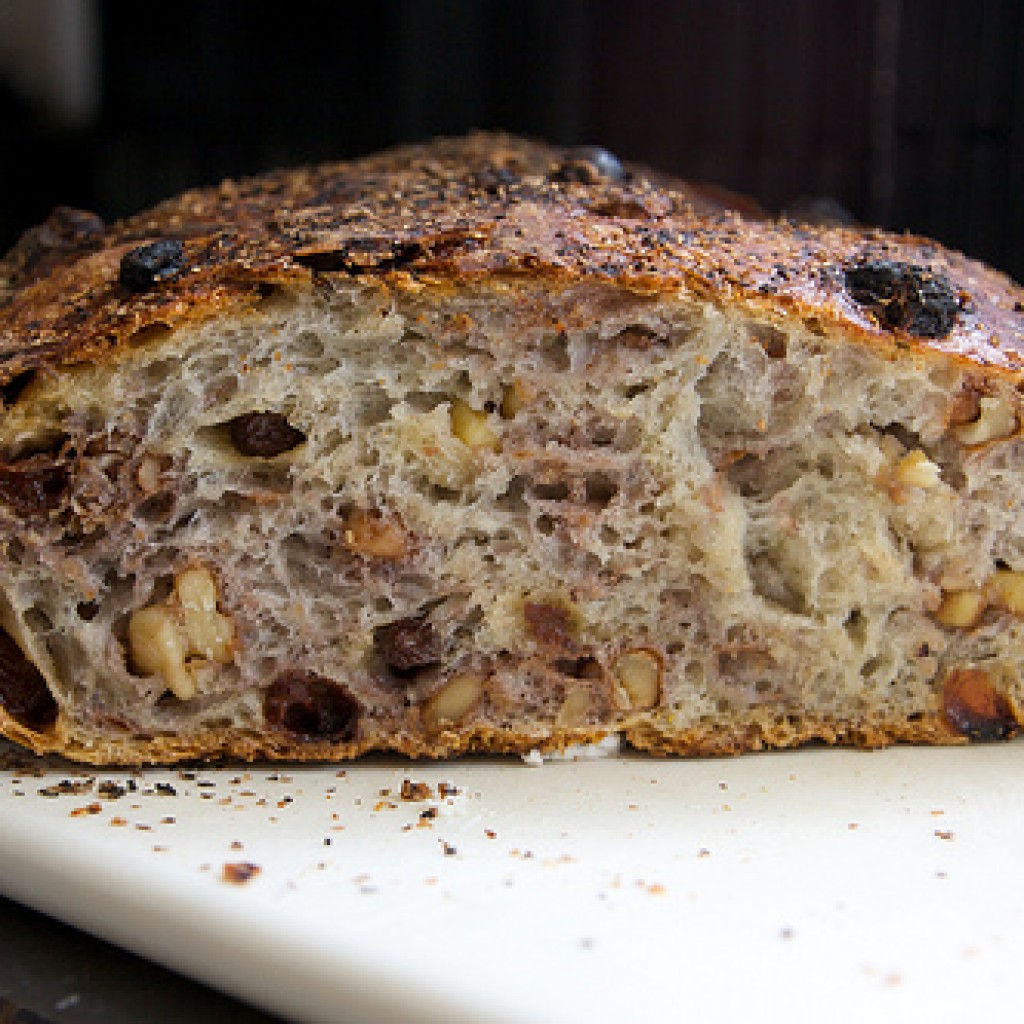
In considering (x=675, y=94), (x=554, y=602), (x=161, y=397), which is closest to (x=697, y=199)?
(x=554, y=602)

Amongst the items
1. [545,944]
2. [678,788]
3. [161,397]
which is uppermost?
[161,397]

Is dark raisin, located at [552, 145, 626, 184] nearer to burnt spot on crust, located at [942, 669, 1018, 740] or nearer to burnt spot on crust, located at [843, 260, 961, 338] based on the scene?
burnt spot on crust, located at [843, 260, 961, 338]

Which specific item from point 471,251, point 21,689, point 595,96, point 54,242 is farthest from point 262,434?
point 595,96

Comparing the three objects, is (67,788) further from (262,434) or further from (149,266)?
(149,266)

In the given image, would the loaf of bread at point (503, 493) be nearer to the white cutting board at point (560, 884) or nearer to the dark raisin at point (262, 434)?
the dark raisin at point (262, 434)

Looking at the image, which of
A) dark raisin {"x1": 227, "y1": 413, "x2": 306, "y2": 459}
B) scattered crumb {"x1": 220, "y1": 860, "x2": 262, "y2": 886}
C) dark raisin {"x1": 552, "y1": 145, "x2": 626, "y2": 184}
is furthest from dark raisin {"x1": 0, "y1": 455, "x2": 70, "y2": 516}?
dark raisin {"x1": 552, "y1": 145, "x2": 626, "y2": 184}

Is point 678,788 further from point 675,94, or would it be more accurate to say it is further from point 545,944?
point 675,94
